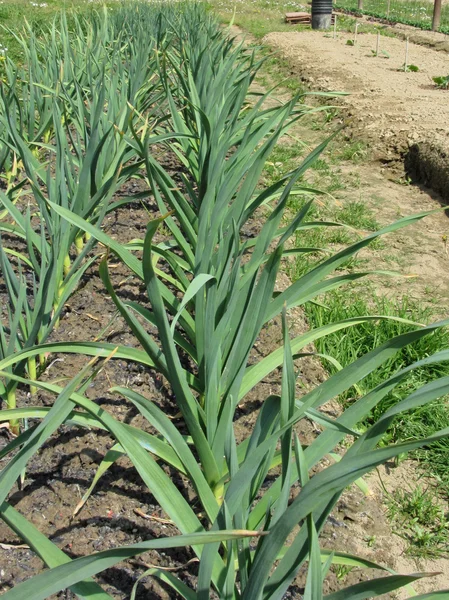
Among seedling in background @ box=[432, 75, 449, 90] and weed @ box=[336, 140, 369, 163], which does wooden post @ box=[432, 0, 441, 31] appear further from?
weed @ box=[336, 140, 369, 163]

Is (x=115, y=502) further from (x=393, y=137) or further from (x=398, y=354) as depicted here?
(x=393, y=137)

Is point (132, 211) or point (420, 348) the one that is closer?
point (420, 348)

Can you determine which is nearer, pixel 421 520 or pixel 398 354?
pixel 421 520

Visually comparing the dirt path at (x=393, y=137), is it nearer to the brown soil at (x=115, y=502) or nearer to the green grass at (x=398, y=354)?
the green grass at (x=398, y=354)

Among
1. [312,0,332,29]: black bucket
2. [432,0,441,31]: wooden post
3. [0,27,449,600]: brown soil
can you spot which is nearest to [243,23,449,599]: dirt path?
[0,27,449,600]: brown soil

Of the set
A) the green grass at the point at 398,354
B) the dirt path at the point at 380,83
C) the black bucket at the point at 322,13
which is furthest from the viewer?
the black bucket at the point at 322,13

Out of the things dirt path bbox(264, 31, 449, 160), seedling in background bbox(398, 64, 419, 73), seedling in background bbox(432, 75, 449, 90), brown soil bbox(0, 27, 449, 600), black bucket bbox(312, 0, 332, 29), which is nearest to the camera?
brown soil bbox(0, 27, 449, 600)

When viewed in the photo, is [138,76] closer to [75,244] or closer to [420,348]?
[75,244]

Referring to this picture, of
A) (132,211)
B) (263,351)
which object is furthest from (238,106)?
(263,351)

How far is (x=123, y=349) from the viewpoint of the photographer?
4.24ft

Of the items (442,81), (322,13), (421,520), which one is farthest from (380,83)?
(322,13)

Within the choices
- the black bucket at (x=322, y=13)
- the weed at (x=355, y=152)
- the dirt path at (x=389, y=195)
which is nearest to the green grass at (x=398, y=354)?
the dirt path at (x=389, y=195)

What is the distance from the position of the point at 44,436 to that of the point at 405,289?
1.94 m

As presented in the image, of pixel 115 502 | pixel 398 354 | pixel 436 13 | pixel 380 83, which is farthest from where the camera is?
pixel 436 13
